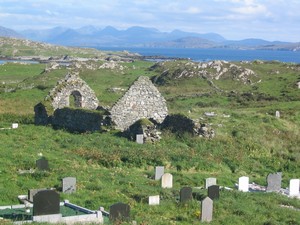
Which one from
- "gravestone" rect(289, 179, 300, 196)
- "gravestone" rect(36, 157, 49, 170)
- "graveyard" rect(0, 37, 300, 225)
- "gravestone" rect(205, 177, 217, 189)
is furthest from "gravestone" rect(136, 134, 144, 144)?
"gravestone" rect(289, 179, 300, 196)

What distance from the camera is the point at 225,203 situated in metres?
19.4

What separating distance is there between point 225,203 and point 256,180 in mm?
7019

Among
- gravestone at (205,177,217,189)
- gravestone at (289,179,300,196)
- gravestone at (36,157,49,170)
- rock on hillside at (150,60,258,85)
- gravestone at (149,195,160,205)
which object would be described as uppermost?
rock on hillside at (150,60,258,85)

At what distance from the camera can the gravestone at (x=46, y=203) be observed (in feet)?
53.2

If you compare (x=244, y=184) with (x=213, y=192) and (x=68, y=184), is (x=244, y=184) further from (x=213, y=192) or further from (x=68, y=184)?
(x=68, y=184)

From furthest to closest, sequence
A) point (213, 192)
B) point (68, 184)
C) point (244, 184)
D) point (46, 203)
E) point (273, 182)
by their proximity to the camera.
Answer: point (273, 182), point (244, 184), point (68, 184), point (213, 192), point (46, 203)

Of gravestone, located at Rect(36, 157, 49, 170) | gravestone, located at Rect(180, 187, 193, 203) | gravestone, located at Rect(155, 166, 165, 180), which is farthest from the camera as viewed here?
gravestone, located at Rect(155, 166, 165, 180)

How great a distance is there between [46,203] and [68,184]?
3.78 m

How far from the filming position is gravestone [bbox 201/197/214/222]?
56.4 feet

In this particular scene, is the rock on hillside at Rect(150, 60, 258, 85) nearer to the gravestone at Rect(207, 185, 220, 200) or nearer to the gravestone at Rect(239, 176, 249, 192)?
the gravestone at Rect(239, 176, 249, 192)

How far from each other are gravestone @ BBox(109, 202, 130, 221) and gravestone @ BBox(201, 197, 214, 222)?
8.13ft

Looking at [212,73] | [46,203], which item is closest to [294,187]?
[46,203]

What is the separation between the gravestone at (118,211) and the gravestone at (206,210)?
248 centimetres

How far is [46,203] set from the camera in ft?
53.6
